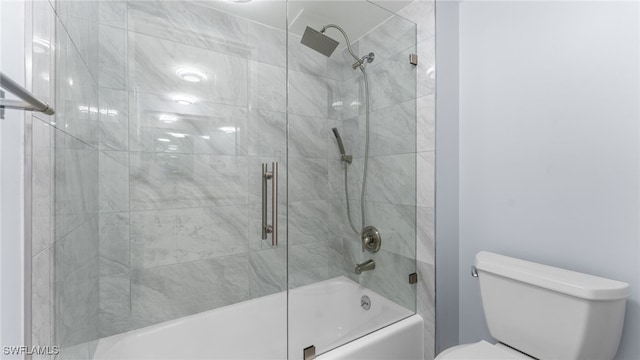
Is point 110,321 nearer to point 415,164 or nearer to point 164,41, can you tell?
point 164,41

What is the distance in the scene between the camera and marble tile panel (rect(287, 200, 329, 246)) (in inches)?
60.4

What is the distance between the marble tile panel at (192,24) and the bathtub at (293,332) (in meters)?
1.44

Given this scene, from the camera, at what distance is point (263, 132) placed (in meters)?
1.66

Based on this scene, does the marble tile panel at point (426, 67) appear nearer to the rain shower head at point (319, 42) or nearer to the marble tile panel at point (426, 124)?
the marble tile panel at point (426, 124)

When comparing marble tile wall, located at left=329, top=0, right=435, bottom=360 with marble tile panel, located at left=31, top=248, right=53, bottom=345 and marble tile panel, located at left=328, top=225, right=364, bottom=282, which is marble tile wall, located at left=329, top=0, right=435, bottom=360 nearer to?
marble tile panel, located at left=328, top=225, right=364, bottom=282

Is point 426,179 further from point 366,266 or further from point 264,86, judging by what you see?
point 264,86

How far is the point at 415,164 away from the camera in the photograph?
4.98 ft

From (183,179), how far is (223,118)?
0.42 metres

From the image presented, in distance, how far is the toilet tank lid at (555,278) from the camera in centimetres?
88

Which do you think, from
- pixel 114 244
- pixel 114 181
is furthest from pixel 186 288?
pixel 114 181

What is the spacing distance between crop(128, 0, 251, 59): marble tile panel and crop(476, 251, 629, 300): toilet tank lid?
1.69 metres

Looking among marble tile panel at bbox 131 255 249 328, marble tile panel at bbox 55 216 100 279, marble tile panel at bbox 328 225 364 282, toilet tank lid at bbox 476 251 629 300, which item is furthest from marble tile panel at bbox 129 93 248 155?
toilet tank lid at bbox 476 251 629 300

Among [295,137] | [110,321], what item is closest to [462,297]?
[295,137]

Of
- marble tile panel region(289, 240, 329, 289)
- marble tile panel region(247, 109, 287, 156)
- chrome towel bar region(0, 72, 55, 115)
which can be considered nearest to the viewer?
chrome towel bar region(0, 72, 55, 115)
